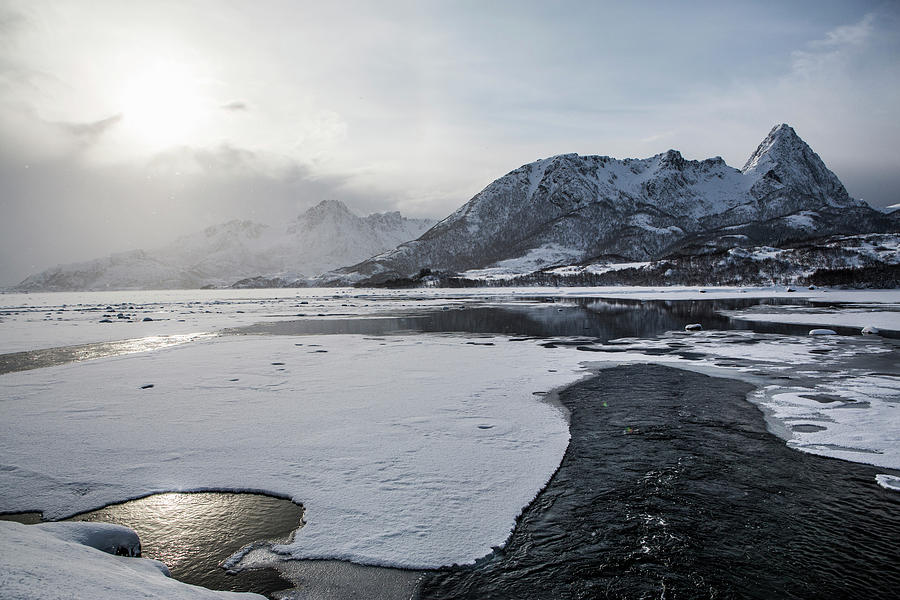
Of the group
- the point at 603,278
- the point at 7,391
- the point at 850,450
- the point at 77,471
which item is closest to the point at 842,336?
the point at 850,450

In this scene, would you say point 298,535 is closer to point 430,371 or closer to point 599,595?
point 599,595

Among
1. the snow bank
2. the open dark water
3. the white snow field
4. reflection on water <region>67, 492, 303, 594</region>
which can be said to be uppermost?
the white snow field

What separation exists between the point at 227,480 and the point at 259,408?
4910 mm

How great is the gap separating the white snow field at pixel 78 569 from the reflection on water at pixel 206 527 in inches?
20.7

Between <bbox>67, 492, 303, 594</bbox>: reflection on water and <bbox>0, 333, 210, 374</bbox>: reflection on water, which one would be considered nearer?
<bbox>67, 492, 303, 594</bbox>: reflection on water

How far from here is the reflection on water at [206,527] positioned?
625cm

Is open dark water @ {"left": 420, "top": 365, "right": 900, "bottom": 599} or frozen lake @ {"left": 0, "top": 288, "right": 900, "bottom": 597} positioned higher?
frozen lake @ {"left": 0, "top": 288, "right": 900, "bottom": 597}

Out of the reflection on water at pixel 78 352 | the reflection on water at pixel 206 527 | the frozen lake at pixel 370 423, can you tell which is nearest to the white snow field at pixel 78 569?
the reflection on water at pixel 206 527

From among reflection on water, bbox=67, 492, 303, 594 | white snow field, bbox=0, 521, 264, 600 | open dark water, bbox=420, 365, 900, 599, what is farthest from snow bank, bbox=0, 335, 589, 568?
white snow field, bbox=0, 521, 264, 600

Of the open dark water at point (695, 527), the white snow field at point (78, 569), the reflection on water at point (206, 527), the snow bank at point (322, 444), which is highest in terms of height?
the white snow field at point (78, 569)

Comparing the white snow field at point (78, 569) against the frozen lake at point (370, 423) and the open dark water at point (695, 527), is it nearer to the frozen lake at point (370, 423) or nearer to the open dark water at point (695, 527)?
the frozen lake at point (370, 423)

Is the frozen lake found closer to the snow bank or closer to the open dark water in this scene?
the snow bank

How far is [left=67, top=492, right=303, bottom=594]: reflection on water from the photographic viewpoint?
6254 mm

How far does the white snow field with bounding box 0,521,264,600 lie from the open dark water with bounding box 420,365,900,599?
310cm
